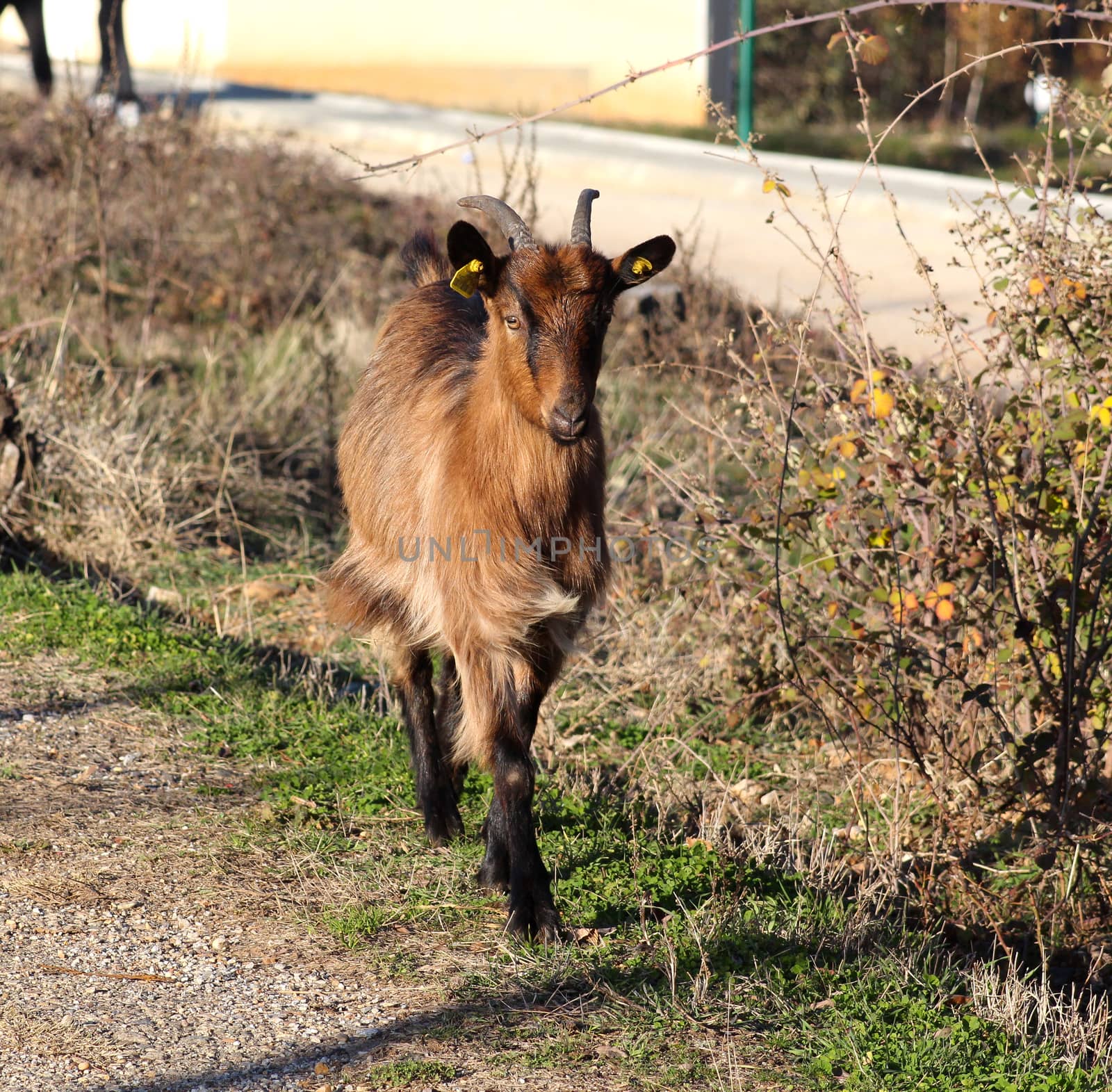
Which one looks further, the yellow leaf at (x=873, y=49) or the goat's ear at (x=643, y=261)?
the goat's ear at (x=643, y=261)

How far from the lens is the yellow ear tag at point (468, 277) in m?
4.12

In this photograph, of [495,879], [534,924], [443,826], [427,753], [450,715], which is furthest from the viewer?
[450,715]

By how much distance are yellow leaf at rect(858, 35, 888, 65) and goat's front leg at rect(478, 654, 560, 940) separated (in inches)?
74.2

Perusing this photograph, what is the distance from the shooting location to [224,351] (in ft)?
30.0

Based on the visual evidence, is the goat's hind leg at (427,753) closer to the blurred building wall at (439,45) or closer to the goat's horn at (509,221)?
the goat's horn at (509,221)

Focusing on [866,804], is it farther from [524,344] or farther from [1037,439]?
[524,344]

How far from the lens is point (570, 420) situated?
3.92 metres

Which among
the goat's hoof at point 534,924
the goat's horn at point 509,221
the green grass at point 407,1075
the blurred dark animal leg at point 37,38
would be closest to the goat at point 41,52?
the blurred dark animal leg at point 37,38

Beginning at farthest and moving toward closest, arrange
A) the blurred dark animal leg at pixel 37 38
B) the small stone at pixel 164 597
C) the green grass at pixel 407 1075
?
the blurred dark animal leg at pixel 37 38 < the small stone at pixel 164 597 < the green grass at pixel 407 1075

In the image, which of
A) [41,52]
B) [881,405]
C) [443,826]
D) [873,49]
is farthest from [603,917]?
[41,52]

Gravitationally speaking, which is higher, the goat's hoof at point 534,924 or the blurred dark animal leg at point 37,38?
the blurred dark animal leg at point 37,38

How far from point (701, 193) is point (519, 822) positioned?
13.2m

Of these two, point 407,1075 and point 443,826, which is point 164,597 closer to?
point 443,826

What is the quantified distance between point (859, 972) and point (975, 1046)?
408 millimetres
